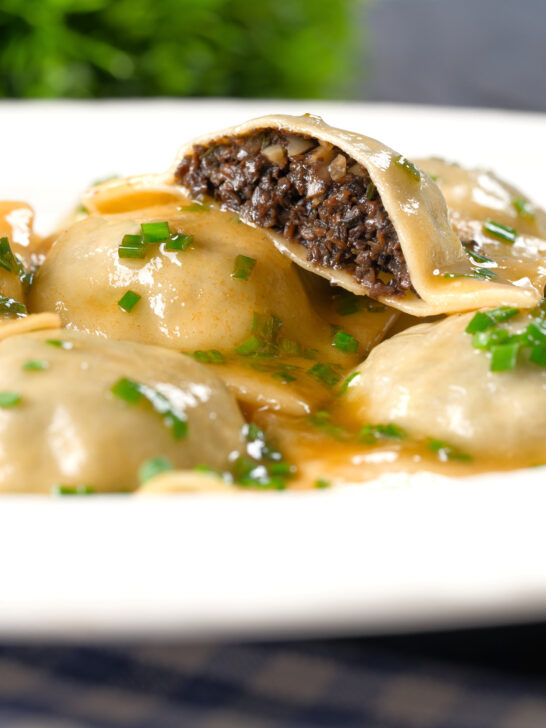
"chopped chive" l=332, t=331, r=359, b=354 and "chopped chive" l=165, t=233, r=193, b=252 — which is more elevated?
"chopped chive" l=165, t=233, r=193, b=252

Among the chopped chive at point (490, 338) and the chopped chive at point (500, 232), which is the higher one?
the chopped chive at point (500, 232)

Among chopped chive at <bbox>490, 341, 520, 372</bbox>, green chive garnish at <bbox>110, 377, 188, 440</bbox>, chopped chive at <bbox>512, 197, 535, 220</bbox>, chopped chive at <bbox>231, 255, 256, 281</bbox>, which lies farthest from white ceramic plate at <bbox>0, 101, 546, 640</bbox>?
chopped chive at <bbox>512, 197, 535, 220</bbox>

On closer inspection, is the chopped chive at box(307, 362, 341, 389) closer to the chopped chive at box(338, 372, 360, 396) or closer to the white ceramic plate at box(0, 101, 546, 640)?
the chopped chive at box(338, 372, 360, 396)

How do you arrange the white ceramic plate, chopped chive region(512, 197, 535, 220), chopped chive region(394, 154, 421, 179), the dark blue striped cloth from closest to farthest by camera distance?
the white ceramic plate → the dark blue striped cloth → chopped chive region(394, 154, 421, 179) → chopped chive region(512, 197, 535, 220)

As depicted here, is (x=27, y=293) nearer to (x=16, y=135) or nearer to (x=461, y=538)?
(x=461, y=538)

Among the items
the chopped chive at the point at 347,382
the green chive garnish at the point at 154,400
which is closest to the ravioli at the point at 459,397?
the chopped chive at the point at 347,382

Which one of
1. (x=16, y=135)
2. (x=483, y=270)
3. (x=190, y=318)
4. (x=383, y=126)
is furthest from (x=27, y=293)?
(x=383, y=126)

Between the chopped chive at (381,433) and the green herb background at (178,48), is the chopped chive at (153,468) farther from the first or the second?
the green herb background at (178,48)
